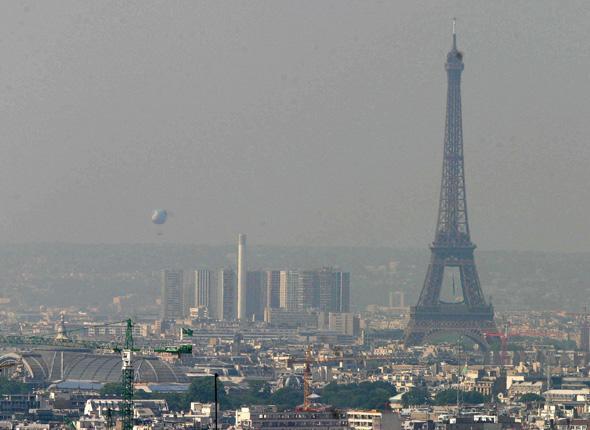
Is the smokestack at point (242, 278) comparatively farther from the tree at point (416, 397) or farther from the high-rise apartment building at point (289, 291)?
the tree at point (416, 397)

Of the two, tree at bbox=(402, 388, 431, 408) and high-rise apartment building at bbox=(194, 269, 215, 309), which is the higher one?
high-rise apartment building at bbox=(194, 269, 215, 309)

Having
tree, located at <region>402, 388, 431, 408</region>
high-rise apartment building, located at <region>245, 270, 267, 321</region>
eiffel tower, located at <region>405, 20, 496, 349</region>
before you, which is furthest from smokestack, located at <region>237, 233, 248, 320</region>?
tree, located at <region>402, 388, 431, 408</region>

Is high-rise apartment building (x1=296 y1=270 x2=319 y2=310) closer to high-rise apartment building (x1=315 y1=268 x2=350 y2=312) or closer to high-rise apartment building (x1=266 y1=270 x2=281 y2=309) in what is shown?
high-rise apartment building (x1=315 y1=268 x2=350 y2=312)

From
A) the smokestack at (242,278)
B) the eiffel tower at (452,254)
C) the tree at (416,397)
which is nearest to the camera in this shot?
the tree at (416,397)

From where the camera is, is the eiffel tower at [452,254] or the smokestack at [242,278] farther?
the smokestack at [242,278]

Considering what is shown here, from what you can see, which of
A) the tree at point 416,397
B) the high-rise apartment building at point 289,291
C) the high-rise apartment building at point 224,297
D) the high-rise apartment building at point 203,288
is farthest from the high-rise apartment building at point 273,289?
the tree at point 416,397
